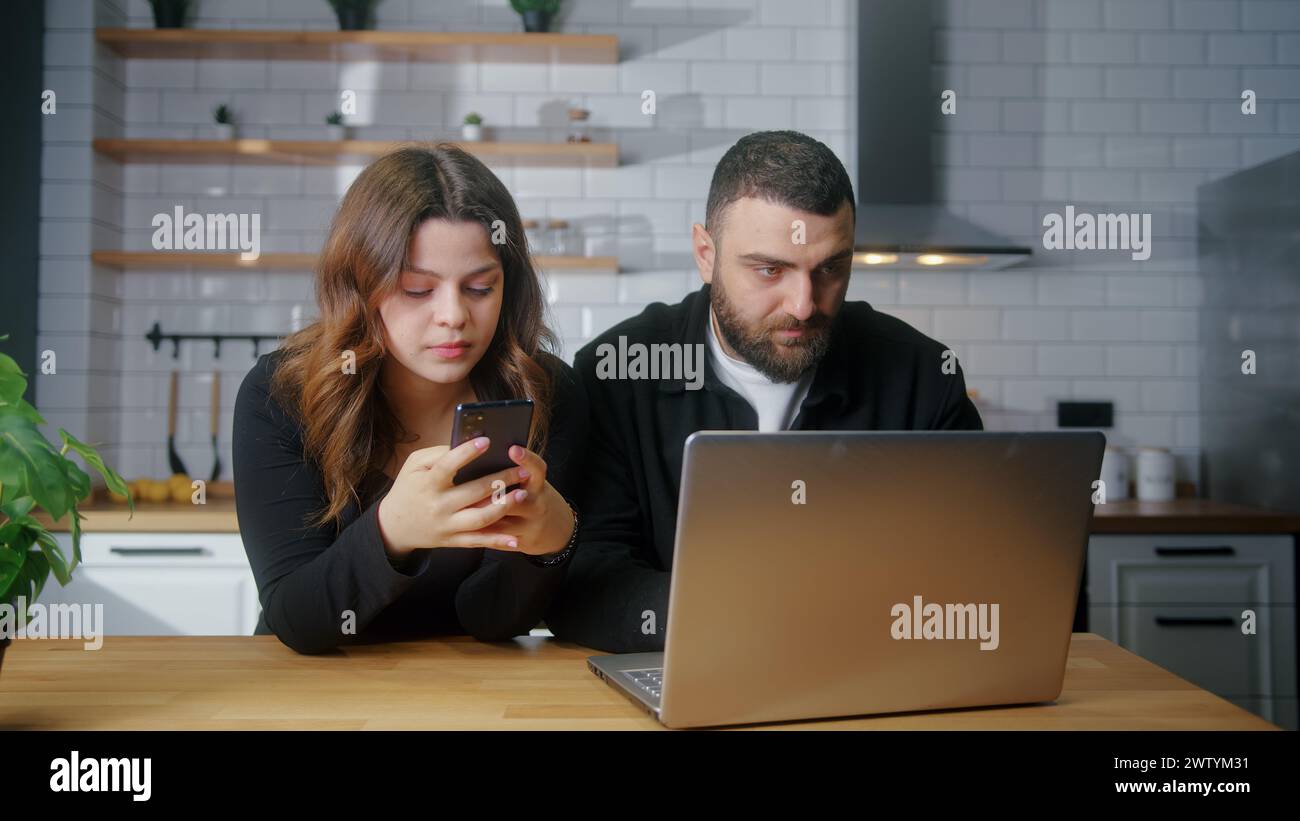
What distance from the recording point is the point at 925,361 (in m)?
1.83

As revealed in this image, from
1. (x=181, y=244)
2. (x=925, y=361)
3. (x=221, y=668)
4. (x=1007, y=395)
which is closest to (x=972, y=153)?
(x=1007, y=395)

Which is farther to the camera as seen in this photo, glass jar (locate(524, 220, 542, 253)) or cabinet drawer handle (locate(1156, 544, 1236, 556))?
glass jar (locate(524, 220, 542, 253))

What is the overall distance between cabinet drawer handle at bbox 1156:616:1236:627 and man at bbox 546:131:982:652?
1437 millimetres

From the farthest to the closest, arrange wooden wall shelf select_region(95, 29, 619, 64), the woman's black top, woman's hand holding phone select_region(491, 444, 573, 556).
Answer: wooden wall shelf select_region(95, 29, 619, 64), the woman's black top, woman's hand holding phone select_region(491, 444, 573, 556)

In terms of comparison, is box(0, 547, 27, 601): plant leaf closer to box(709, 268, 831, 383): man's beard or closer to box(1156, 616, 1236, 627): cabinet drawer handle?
box(709, 268, 831, 383): man's beard

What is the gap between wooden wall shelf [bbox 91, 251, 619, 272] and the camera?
3205mm

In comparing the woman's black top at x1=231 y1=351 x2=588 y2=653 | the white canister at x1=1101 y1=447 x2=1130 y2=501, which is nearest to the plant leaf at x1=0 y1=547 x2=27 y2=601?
the woman's black top at x1=231 y1=351 x2=588 y2=653

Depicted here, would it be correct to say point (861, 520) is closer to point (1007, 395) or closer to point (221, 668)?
point (221, 668)

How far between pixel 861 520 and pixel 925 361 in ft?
3.28

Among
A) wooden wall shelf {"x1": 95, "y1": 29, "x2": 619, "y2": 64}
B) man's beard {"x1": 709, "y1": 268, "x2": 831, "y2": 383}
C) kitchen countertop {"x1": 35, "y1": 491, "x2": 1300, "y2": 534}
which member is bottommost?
kitchen countertop {"x1": 35, "y1": 491, "x2": 1300, "y2": 534}

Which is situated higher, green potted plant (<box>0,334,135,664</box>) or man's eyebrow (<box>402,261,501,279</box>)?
man's eyebrow (<box>402,261,501,279</box>)

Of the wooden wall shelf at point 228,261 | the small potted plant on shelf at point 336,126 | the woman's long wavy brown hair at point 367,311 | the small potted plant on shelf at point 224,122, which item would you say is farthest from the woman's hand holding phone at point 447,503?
the small potted plant on shelf at point 224,122

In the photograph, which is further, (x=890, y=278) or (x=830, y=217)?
(x=890, y=278)

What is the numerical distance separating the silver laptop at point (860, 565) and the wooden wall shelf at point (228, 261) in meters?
2.38
